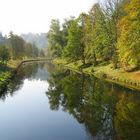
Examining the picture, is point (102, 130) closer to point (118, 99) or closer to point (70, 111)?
point (70, 111)

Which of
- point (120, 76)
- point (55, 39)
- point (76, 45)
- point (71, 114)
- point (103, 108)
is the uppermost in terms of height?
point (55, 39)

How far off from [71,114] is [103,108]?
13.8 ft

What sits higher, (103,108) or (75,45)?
(75,45)

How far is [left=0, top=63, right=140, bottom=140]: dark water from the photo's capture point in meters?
27.5

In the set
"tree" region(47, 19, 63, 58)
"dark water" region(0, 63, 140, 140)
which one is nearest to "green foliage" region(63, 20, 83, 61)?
"tree" region(47, 19, 63, 58)

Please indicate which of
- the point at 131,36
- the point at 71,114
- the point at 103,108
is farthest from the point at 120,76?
the point at 71,114

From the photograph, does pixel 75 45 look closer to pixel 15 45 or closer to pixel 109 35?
pixel 109 35

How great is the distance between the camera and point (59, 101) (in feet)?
144

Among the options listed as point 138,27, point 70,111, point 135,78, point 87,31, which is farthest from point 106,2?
Result: point 70,111

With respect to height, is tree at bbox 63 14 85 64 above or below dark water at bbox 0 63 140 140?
above

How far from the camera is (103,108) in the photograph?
37.5 m

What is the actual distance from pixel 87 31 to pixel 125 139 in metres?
69.1

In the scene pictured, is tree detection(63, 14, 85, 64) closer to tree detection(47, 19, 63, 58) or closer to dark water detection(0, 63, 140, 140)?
tree detection(47, 19, 63, 58)

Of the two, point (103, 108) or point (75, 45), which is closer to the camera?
point (103, 108)
